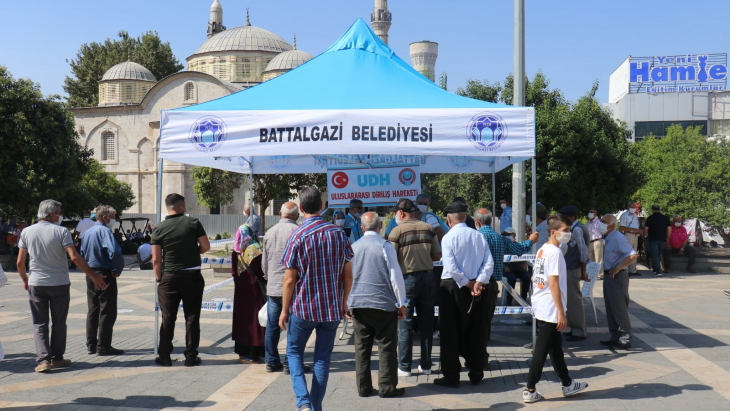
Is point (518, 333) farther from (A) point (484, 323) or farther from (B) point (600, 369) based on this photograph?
(A) point (484, 323)

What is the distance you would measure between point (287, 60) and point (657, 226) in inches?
1776

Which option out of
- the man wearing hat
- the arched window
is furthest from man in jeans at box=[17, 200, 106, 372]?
the arched window

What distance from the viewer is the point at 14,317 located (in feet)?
33.0

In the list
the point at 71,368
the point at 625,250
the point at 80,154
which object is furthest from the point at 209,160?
the point at 80,154

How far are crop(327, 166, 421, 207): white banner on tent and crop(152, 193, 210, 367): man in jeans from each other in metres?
2.90

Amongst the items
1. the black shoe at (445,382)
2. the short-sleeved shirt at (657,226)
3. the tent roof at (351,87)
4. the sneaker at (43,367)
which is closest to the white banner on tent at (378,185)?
the tent roof at (351,87)

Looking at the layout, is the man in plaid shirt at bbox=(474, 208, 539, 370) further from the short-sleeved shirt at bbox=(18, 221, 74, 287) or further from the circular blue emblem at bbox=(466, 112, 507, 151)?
the short-sleeved shirt at bbox=(18, 221, 74, 287)

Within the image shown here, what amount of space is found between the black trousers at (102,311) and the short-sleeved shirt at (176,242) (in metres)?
0.96

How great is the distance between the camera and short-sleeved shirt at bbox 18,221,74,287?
21.9 feet

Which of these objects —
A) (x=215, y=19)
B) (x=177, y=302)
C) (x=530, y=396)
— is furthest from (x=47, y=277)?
(x=215, y=19)

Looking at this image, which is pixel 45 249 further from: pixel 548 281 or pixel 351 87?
pixel 548 281

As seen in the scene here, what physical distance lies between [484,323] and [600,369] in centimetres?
156

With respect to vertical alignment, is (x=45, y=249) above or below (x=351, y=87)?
below

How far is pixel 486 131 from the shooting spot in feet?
24.2
